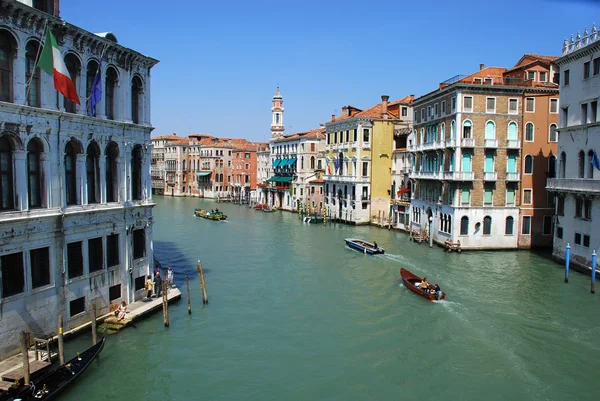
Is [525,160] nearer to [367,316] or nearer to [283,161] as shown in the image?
[367,316]

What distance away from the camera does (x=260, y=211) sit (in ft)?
182

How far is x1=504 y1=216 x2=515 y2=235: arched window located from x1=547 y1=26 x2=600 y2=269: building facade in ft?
13.4

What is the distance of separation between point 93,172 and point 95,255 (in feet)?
7.43

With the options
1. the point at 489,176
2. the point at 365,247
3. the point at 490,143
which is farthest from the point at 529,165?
the point at 365,247

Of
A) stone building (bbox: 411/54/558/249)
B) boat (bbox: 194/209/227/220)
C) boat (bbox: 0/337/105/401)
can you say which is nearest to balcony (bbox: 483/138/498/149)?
stone building (bbox: 411/54/558/249)

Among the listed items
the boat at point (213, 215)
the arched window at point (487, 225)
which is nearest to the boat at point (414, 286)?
the arched window at point (487, 225)

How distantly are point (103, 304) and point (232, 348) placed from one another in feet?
12.6

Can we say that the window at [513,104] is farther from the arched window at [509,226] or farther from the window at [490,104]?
the arched window at [509,226]

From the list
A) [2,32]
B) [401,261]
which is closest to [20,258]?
[2,32]

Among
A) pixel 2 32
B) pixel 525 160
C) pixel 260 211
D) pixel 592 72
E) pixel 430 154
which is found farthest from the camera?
pixel 260 211

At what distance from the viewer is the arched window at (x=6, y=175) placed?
37.1 ft

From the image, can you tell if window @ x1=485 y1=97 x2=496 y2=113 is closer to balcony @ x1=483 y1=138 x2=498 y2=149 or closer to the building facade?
balcony @ x1=483 y1=138 x2=498 y2=149

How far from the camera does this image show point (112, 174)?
14.7 m

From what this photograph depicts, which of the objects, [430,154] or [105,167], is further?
[430,154]
